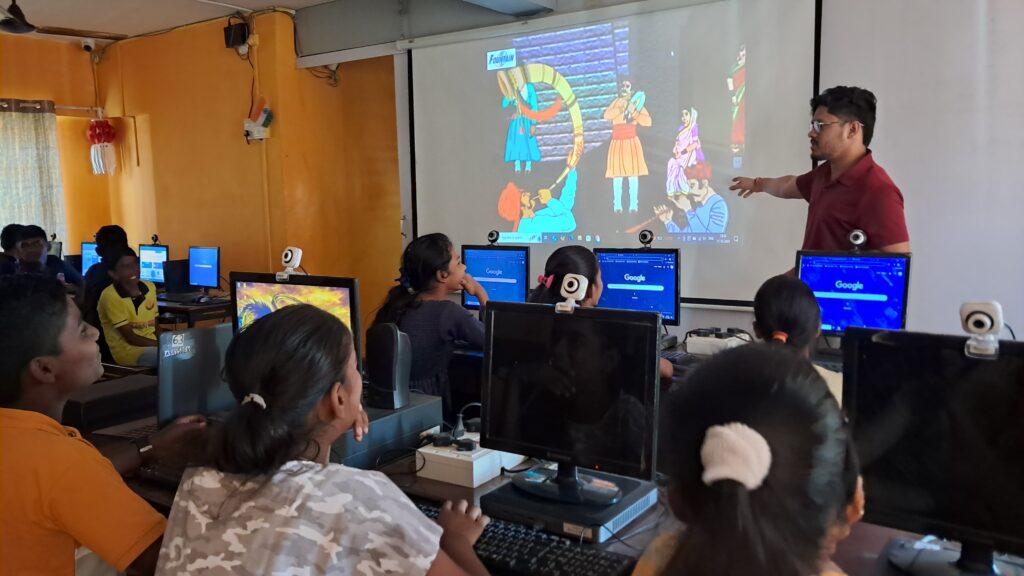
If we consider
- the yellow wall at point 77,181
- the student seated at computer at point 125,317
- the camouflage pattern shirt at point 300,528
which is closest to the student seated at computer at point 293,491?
the camouflage pattern shirt at point 300,528

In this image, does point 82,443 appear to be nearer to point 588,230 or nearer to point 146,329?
point 146,329

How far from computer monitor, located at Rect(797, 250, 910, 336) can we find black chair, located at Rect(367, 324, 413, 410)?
1576mm

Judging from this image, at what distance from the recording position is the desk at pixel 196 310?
5.53 metres

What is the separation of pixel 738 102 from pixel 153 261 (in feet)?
16.4

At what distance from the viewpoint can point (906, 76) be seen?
3584 mm

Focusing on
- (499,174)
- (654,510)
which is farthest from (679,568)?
(499,174)

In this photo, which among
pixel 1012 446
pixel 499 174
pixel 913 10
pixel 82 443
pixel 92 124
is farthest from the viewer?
pixel 92 124

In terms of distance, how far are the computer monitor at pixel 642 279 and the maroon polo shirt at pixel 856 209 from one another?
2.01 feet

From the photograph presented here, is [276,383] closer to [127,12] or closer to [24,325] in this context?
[24,325]

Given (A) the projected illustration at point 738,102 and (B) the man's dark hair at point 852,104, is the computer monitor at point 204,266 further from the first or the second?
(B) the man's dark hair at point 852,104

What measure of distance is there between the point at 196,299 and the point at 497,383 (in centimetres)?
482

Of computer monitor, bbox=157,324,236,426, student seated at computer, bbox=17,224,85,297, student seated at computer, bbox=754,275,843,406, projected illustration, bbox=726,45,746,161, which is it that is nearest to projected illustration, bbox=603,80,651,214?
projected illustration, bbox=726,45,746,161

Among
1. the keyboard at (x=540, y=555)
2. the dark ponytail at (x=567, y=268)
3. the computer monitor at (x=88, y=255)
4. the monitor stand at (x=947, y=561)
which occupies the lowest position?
the keyboard at (x=540, y=555)

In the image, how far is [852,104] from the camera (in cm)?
300
